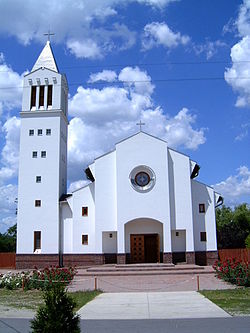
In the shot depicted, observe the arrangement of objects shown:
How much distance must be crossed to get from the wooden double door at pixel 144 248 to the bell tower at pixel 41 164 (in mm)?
5993

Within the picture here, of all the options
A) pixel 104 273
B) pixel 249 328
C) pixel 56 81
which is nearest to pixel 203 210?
pixel 104 273

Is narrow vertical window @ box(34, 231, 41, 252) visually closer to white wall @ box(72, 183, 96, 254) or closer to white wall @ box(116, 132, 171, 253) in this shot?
white wall @ box(72, 183, 96, 254)

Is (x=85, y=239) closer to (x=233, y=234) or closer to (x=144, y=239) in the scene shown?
(x=144, y=239)

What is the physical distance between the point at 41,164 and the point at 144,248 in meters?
10.8

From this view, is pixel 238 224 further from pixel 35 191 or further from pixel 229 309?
pixel 229 309

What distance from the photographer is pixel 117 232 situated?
100 ft

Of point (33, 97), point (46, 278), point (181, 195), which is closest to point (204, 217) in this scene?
point (181, 195)

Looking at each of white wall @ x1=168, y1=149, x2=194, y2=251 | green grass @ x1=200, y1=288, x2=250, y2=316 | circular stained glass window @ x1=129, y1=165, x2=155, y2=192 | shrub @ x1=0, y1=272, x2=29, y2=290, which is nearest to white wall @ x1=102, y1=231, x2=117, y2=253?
circular stained glass window @ x1=129, y1=165, x2=155, y2=192

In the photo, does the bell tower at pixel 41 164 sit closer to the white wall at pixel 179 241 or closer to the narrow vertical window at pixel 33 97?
the narrow vertical window at pixel 33 97

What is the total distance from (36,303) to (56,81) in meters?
22.5

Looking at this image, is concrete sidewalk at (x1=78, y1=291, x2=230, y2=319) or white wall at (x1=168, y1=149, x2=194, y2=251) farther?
white wall at (x1=168, y1=149, x2=194, y2=251)

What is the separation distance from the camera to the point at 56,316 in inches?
249

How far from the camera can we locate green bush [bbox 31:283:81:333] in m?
6.21

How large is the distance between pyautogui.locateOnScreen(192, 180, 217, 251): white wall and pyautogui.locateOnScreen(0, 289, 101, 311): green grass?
15085 millimetres
